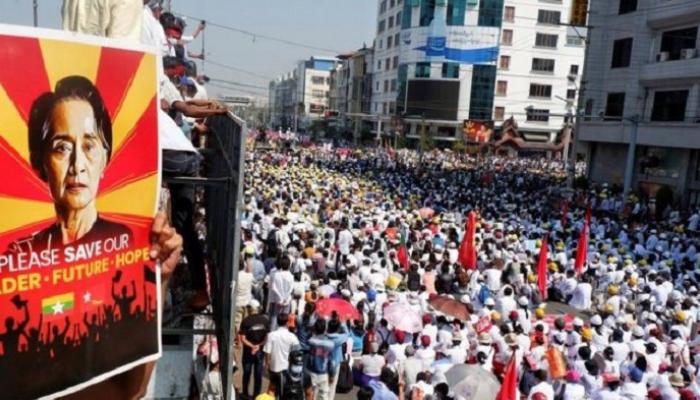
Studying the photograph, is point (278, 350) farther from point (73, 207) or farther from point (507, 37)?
point (507, 37)

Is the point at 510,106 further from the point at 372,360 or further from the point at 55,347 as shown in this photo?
the point at 55,347

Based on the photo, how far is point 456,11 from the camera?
178ft

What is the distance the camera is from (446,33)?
179 ft

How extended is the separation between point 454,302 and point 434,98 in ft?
160

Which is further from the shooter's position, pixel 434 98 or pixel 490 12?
pixel 434 98

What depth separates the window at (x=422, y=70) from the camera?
183 ft

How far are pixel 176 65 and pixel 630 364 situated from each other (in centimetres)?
637

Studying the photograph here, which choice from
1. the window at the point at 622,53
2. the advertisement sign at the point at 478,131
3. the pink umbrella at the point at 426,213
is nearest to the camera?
the pink umbrella at the point at 426,213

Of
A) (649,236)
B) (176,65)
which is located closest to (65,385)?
(176,65)

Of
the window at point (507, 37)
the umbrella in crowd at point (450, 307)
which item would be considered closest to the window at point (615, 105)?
→ the umbrella in crowd at point (450, 307)

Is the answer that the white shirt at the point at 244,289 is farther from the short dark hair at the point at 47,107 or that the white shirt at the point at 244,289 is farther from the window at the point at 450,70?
the window at the point at 450,70

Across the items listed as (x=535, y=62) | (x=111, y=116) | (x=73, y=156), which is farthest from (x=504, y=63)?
(x=73, y=156)

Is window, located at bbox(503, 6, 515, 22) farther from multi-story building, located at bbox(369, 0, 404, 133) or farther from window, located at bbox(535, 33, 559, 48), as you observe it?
multi-story building, located at bbox(369, 0, 404, 133)

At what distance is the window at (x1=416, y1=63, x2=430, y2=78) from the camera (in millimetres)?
55781
